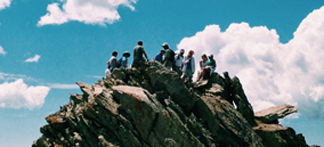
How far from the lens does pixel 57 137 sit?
1288 inches

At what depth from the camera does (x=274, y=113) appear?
39062 mm

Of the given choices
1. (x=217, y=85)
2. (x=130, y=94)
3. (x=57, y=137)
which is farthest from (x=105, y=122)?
(x=217, y=85)

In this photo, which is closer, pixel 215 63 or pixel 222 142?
pixel 222 142

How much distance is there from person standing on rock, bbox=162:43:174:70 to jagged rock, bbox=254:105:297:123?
13753mm

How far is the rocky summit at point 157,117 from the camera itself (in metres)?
27.8

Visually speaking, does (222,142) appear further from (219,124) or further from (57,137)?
(57,137)

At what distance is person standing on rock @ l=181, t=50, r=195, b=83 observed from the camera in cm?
3528

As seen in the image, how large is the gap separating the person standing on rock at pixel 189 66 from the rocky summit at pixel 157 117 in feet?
4.62

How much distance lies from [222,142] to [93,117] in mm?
13629

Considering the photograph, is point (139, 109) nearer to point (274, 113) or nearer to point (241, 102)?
point (241, 102)

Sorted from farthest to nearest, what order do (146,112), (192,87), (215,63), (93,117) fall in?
(215,63) → (192,87) → (93,117) → (146,112)

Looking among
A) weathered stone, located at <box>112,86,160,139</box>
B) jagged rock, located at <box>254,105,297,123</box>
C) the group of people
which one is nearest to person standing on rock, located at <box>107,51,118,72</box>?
the group of people

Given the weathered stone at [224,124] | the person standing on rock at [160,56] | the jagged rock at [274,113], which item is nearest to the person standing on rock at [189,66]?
the person standing on rock at [160,56]

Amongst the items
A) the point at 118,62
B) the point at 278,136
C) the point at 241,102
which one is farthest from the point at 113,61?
the point at 278,136
